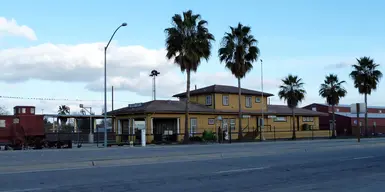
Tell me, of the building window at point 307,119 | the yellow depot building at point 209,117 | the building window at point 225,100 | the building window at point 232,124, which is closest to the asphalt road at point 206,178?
the yellow depot building at point 209,117

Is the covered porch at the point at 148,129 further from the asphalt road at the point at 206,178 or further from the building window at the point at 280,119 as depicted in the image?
the asphalt road at the point at 206,178

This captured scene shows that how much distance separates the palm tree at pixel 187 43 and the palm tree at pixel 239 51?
6.09 meters

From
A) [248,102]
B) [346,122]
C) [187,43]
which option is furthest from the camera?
[346,122]

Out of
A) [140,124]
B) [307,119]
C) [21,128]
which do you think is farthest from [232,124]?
[21,128]

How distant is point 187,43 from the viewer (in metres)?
43.8

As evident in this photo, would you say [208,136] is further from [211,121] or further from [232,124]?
[232,124]

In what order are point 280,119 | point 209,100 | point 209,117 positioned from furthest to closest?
1. point 280,119
2. point 209,100
3. point 209,117

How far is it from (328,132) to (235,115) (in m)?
17.7

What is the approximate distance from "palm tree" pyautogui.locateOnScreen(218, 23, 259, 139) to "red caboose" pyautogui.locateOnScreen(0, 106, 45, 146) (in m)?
21.4

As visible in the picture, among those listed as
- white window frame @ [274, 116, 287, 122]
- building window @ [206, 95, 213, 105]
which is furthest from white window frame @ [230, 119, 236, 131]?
white window frame @ [274, 116, 287, 122]

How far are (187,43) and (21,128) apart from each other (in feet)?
55.4

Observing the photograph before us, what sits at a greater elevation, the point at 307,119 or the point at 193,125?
the point at 307,119

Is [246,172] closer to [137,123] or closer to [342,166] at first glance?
[342,166]

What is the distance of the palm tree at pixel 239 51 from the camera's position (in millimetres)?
50000
